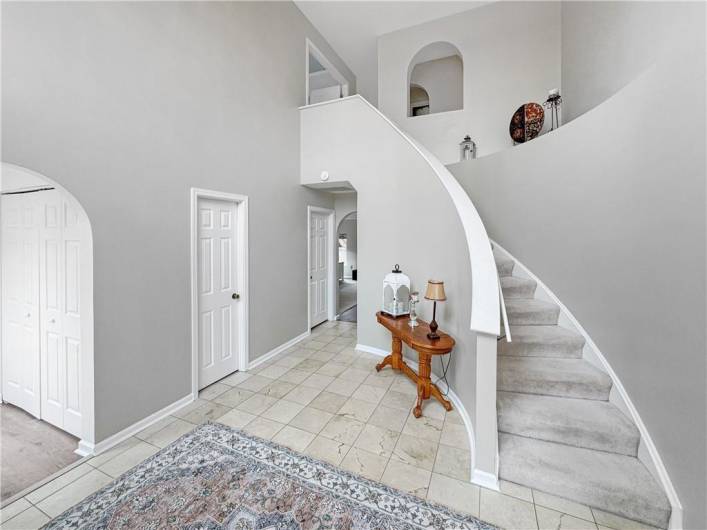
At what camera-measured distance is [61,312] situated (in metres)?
2.38

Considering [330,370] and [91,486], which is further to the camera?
[330,370]

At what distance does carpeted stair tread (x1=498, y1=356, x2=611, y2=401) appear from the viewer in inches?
88.0

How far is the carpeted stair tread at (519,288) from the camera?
10.3 feet

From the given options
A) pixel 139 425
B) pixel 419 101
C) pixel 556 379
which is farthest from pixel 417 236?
pixel 419 101

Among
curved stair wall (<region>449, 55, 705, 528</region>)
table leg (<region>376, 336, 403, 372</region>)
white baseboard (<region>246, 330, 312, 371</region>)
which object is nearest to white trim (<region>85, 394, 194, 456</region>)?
white baseboard (<region>246, 330, 312, 371</region>)

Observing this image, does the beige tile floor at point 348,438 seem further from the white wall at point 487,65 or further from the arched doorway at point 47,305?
the white wall at point 487,65

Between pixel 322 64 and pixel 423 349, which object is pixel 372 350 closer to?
pixel 423 349

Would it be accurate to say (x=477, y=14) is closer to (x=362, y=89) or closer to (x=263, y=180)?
(x=362, y=89)

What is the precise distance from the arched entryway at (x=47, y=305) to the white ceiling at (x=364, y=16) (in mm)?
4323

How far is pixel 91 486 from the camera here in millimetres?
1884

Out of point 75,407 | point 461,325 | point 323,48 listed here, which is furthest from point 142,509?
point 323,48

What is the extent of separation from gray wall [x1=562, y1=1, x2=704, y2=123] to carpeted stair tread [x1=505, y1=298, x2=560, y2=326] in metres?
2.02

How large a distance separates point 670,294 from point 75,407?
429 centimetres

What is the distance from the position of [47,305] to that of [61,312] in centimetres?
24
